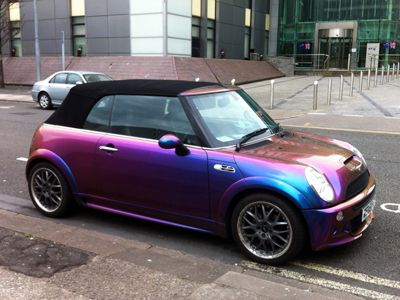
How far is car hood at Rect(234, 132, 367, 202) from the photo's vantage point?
12.4 ft

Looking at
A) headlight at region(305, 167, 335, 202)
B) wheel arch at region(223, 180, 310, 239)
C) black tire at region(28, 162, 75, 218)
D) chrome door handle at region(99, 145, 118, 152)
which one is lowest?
black tire at region(28, 162, 75, 218)

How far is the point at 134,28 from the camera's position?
2631 cm

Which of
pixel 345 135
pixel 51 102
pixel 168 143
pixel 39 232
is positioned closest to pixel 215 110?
pixel 168 143

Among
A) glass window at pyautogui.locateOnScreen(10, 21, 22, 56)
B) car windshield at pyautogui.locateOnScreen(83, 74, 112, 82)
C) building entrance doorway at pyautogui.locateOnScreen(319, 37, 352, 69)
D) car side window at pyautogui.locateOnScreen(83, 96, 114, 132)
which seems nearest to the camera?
car side window at pyautogui.locateOnScreen(83, 96, 114, 132)

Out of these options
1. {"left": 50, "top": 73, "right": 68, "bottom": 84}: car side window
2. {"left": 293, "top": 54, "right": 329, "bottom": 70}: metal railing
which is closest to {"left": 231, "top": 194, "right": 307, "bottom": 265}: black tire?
{"left": 50, "top": 73, "right": 68, "bottom": 84}: car side window

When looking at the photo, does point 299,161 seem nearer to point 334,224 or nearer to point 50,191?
point 334,224

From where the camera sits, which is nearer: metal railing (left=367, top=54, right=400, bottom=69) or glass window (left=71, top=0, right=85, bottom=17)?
glass window (left=71, top=0, right=85, bottom=17)

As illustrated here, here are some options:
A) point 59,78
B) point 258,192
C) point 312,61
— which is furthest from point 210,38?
point 258,192

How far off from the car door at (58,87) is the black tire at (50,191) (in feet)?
39.8

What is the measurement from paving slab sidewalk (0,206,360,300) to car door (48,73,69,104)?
13.2 meters

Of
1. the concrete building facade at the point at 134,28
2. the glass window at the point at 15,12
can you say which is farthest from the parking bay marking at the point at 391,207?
the glass window at the point at 15,12

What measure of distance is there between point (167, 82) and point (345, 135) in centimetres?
719

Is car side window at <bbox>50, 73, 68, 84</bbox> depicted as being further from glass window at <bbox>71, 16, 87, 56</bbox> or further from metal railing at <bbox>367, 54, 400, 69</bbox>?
metal railing at <bbox>367, 54, 400, 69</bbox>

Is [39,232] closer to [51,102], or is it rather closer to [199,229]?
[199,229]
